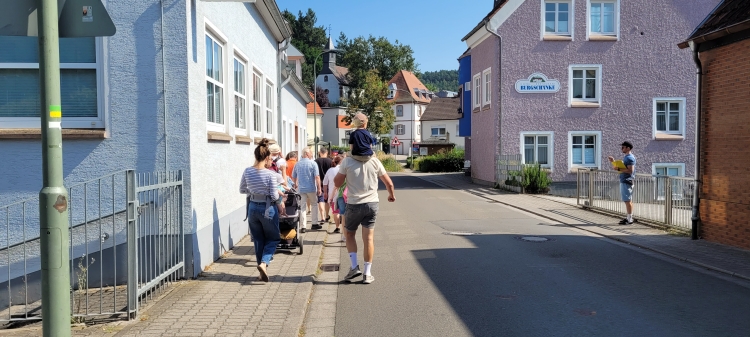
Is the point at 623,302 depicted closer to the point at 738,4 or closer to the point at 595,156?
the point at 738,4

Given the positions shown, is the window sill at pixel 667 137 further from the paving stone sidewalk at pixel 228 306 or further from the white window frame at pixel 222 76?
the paving stone sidewalk at pixel 228 306

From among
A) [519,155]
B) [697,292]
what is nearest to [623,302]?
[697,292]

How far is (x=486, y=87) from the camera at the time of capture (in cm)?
2869

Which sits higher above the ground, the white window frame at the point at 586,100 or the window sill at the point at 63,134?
the white window frame at the point at 586,100

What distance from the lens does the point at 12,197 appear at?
295 inches

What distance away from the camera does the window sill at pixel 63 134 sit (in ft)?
24.3

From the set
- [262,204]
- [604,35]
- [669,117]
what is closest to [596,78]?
[604,35]

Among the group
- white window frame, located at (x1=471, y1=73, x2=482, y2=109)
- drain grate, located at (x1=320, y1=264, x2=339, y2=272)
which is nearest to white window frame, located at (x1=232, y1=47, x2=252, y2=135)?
drain grate, located at (x1=320, y1=264, x2=339, y2=272)

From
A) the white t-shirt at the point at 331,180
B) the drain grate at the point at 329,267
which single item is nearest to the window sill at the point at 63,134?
the drain grate at the point at 329,267

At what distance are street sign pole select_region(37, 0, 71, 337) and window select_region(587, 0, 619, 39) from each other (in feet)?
83.2

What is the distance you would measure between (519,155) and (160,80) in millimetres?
19391

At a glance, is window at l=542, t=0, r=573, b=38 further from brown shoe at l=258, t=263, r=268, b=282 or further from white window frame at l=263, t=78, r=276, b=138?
brown shoe at l=258, t=263, r=268, b=282

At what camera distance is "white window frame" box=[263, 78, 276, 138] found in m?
15.1

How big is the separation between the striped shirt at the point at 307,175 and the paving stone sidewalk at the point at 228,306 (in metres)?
3.33
